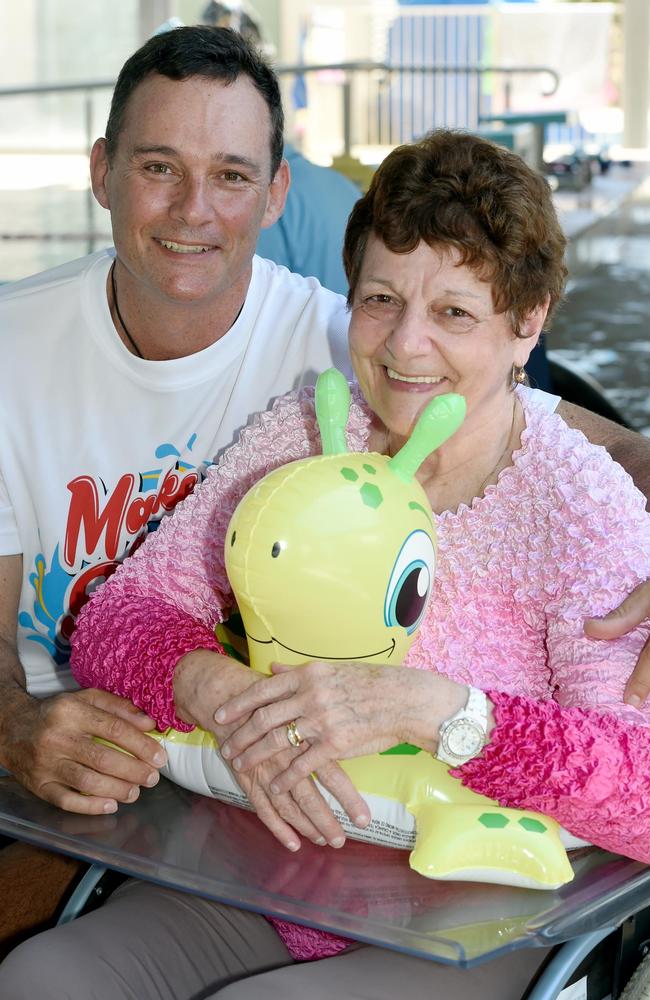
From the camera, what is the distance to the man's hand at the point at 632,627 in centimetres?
150

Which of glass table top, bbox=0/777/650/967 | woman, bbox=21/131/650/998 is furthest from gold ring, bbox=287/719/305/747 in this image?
glass table top, bbox=0/777/650/967

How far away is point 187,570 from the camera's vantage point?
181 cm

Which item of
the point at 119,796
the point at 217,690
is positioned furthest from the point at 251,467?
the point at 119,796

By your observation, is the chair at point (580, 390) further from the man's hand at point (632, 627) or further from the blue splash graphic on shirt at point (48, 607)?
→ the man's hand at point (632, 627)

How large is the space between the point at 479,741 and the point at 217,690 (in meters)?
0.35

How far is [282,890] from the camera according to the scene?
57.3 inches

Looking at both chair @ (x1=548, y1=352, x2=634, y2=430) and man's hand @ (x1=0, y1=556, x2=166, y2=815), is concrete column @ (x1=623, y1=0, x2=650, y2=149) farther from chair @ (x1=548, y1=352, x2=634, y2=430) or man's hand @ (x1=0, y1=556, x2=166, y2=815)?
man's hand @ (x1=0, y1=556, x2=166, y2=815)

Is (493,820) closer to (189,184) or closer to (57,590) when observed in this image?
(57,590)

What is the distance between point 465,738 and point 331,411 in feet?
1.37

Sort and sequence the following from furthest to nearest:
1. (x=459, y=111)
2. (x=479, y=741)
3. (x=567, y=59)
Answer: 1. (x=567, y=59)
2. (x=459, y=111)
3. (x=479, y=741)

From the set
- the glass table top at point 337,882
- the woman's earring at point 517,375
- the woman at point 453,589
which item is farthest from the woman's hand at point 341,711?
the woman's earring at point 517,375

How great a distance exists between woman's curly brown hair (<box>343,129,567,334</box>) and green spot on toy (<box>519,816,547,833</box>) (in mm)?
623

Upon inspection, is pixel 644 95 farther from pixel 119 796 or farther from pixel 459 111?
pixel 119 796

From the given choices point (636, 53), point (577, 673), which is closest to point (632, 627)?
point (577, 673)
